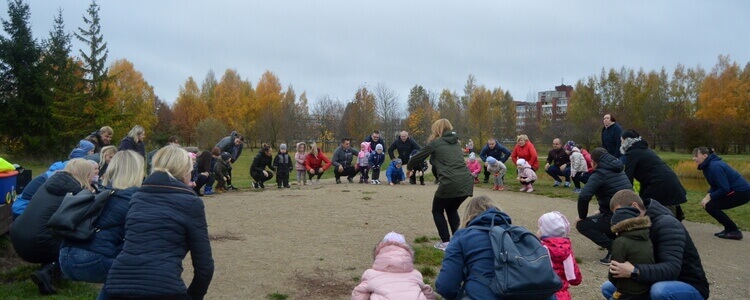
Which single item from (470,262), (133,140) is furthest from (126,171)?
(133,140)

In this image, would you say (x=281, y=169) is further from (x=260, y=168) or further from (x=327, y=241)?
(x=327, y=241)

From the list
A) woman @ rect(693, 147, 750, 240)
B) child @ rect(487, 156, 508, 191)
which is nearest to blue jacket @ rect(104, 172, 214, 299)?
woman @ rect(693, 147, 750, 240)

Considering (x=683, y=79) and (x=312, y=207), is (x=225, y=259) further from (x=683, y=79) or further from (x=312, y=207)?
(x=683, y=79)

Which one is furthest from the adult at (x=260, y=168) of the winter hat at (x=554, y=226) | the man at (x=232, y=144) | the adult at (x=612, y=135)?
the winter hat at (x=554, y=226)

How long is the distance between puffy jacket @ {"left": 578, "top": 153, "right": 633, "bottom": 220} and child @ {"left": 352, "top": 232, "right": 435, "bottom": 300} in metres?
3.94

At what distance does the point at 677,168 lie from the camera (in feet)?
109

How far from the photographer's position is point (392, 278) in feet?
13.5

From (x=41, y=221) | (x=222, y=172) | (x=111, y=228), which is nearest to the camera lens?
(x=111, y=228)

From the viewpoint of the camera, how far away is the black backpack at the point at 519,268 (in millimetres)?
3609

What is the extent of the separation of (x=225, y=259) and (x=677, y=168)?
33.0 m

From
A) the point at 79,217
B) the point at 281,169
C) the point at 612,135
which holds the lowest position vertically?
the point at 281,169

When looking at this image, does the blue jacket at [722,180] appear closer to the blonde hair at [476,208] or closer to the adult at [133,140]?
the blonde hair at [476,208]

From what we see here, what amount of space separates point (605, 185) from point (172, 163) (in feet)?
18.9

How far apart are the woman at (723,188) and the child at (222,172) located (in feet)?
38.1
